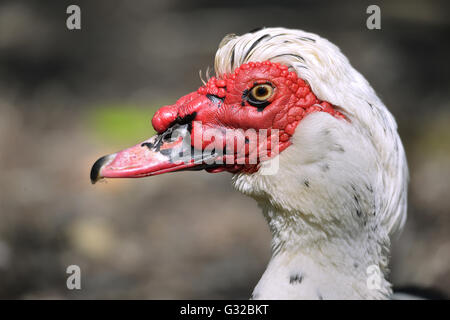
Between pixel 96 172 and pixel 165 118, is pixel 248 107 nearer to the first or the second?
pixel 165 118

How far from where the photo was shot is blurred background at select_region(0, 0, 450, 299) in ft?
16.3

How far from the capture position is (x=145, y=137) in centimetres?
648

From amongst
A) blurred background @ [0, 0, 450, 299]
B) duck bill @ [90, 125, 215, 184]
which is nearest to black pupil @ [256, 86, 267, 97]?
duck bill @ [90, 125, 215, 184]

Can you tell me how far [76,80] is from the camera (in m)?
7.39

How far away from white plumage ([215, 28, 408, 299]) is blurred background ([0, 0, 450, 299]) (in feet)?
5.28

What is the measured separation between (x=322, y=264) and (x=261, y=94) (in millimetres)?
752

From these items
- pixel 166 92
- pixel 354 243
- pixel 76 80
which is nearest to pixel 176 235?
pixel 166 92

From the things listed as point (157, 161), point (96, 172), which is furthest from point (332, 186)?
point (96, 172)

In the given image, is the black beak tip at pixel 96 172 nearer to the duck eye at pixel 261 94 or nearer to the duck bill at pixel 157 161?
the duck bill at pixel 157 161

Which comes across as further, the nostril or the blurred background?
the blurred background

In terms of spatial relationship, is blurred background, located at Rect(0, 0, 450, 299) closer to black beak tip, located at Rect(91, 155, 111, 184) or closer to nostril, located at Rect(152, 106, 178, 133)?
nostril, located at Rect(152, 106, 178, 133)

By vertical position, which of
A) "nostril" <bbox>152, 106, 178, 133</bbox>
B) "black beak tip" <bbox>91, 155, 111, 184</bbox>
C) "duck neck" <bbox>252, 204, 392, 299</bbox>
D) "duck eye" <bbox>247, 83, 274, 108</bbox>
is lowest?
"duck neck" <bbox>252, 204, 392, 299</bbox>

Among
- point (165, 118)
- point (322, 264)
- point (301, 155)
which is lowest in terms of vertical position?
point (322, 264)
